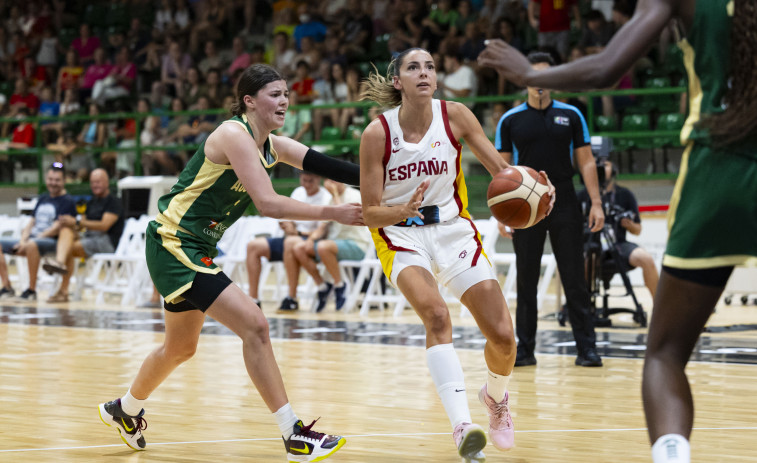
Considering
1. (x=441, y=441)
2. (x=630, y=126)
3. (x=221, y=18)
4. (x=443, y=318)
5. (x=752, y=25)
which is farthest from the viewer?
(x=221, y=18)

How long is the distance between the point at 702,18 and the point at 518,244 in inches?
189

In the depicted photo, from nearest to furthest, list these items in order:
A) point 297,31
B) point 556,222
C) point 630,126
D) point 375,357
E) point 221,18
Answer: point 556,222 < point 375,357 < point 630,126 < point 297,31 < point 221,18

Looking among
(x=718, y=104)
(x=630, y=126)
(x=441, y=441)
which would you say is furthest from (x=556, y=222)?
(x=630, y=126)

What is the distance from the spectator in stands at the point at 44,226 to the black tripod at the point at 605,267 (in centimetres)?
683

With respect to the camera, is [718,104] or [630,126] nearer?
[718,104]

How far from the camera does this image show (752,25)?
2891 millimetres

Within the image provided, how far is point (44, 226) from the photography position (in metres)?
13.8

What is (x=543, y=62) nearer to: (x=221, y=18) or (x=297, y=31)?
(x=297, y=31)

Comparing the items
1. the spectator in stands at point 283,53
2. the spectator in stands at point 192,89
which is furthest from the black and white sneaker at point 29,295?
the spectator in stands at point 283,53

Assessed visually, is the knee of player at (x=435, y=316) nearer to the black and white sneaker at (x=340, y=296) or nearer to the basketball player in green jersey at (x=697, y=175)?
the basketball player in green jersey at (x=697, y=175)

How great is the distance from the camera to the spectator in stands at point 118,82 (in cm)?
1923

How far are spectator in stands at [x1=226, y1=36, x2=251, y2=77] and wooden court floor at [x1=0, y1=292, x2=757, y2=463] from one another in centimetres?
841

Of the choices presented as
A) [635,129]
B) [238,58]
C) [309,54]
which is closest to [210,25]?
[238,58]

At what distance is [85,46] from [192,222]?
680 inches
